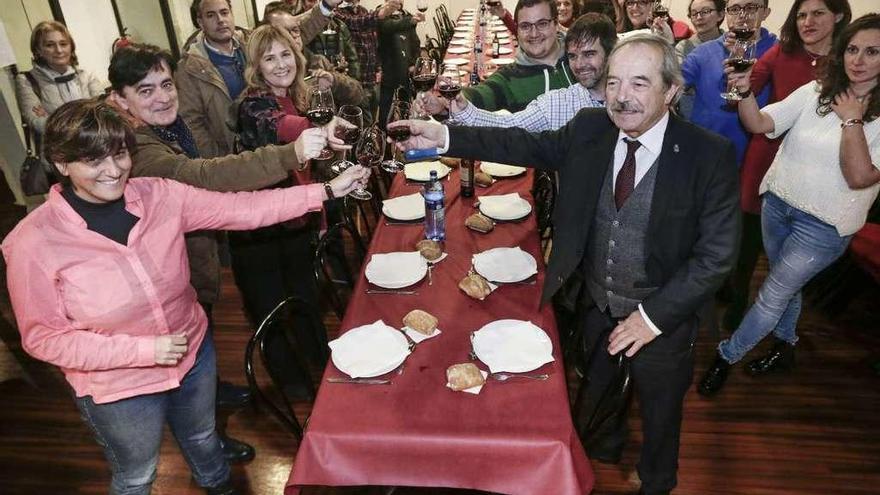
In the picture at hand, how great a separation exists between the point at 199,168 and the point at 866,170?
2667 mm

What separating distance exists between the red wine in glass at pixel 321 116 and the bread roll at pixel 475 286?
2.70 ft

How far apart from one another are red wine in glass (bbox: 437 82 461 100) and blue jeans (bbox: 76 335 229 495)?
4.71 ft

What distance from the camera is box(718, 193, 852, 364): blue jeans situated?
2578 millimetres

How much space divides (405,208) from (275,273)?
730mm

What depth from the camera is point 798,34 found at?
2947mm

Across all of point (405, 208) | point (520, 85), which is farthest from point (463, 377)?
point (520, 85)

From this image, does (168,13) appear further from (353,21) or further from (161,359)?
(161,359)

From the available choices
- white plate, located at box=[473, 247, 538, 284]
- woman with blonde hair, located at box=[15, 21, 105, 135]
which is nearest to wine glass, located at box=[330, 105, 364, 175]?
white plate, located at box=[473, 247, 538, 284]

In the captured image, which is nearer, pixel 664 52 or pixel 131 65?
pixel 664 52

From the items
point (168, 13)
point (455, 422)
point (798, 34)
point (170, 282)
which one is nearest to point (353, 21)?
point (168, 13)

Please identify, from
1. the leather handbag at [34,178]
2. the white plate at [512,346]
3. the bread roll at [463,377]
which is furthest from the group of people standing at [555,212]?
the leather handbag at [34,178]

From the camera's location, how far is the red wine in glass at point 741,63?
2.26m

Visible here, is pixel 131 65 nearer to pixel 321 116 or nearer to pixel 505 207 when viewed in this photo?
pixel 321 116

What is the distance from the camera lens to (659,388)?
2.11m
